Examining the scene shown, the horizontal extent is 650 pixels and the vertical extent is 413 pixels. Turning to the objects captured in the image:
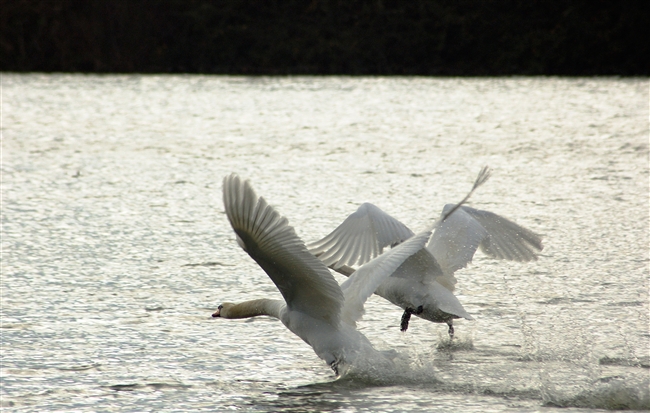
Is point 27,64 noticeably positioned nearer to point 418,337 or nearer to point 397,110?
point 397,110

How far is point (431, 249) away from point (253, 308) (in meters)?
1.21

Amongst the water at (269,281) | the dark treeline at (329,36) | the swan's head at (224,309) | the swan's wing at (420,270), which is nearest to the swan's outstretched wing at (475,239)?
the swan's wing at (420,270)

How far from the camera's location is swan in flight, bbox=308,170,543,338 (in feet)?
18.1

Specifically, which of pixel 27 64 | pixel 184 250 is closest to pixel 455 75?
pixel 27 64

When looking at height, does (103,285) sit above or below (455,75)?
below

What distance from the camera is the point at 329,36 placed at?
132 feet

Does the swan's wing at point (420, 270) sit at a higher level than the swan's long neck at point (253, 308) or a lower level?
higher

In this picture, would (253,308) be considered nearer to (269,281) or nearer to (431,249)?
(431,249)

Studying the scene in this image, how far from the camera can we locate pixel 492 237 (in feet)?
20.9

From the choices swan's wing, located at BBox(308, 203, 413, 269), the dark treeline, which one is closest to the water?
swan's wing, located at BBox(308, 203, 413, 269)

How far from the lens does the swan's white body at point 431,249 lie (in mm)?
5523

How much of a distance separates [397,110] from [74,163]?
365 inches

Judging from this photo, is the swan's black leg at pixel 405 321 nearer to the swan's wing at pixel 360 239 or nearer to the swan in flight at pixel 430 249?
the swan in flight at pixel 430 249

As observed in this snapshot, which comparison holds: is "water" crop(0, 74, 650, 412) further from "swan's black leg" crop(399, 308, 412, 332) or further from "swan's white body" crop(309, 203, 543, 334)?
"swan's white body" crop(309, 203, 543, 334)
